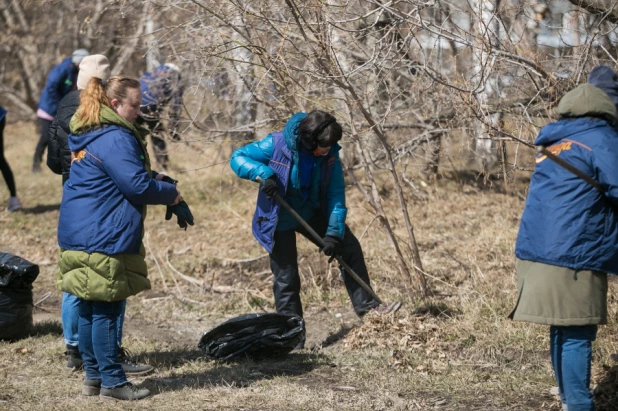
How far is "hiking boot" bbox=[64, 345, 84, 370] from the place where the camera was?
17.5 feet

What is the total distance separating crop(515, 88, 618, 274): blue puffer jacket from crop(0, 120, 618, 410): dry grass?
3.59ft

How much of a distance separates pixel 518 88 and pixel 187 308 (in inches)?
131

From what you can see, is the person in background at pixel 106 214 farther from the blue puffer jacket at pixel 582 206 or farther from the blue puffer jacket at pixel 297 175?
the blue puffer jacket at pixel 582 206

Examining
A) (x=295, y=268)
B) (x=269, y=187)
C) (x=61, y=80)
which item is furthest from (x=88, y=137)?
(x=61, y=80)

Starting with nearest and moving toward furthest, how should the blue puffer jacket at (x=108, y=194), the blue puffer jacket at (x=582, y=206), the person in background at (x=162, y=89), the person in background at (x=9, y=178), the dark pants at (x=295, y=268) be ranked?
1. the blue puffer jacket at (x=582, y=206)
2. the blue puffer jacket at (x=108, y=194)
3. the dark pants at (x=295, y=268)
4. the person in background at (x=162, y=89)
5. the person in background at (x=9, y=178)

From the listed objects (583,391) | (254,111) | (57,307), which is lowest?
(57,307)

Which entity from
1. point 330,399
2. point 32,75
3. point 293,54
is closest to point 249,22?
point 293,54

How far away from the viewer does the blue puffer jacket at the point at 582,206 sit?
12.1ft

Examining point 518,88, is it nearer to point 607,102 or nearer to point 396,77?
point 396,77

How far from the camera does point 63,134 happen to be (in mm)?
5359

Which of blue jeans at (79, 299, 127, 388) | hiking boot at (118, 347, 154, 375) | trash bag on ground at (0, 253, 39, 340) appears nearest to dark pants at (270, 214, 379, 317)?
hiking boot at (118, 347, 154, 375)

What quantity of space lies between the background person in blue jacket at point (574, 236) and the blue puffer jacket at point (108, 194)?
2.00 meters

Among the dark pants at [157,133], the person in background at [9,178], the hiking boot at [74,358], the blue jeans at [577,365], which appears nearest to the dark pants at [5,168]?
the person in background at [9,178]

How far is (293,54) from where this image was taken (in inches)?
258
